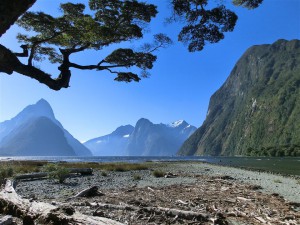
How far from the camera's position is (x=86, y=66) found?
10281mm

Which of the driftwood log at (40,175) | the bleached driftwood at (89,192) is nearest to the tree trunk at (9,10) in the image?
Result: the bleached driftwood at (89,192)

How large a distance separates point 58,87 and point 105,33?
2.43 m

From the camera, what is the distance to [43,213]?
296 inches

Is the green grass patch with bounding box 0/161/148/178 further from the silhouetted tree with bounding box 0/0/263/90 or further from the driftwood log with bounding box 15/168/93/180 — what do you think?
the silhouetted tree with bounding box 0/0/263/90

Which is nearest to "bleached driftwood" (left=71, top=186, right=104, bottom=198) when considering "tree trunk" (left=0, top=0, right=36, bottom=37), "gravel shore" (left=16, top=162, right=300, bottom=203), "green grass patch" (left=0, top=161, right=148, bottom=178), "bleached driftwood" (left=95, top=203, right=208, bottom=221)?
"gravel shore" (left=16, top=162, right=300, bottom=203)

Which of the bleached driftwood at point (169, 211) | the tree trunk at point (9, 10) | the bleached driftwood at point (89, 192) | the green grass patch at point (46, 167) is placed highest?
the tree trunk at point (9, 10)

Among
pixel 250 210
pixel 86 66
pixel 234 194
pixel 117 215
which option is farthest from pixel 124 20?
pixel 234 194

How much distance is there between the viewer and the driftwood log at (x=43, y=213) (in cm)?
658

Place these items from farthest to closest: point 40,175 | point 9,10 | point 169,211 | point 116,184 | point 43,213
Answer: point 40,175, point 116,184, point 169,211, point 43,213, point 9,10

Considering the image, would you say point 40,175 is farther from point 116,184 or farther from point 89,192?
point 89,192

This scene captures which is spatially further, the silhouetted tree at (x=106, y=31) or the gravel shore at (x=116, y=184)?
the gravel shore at (x=116, y=184)

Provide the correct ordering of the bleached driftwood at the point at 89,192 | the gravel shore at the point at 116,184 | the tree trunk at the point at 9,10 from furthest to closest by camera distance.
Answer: the gravel shore at the point at 116,184
the bleached driftwood at the point at 89,192
the tree trunk at the point at 9,10

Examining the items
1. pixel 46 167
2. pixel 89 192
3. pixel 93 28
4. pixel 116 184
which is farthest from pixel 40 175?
pixel 93 28

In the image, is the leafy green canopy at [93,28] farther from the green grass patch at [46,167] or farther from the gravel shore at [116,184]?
the green grass patch at [46,167]
